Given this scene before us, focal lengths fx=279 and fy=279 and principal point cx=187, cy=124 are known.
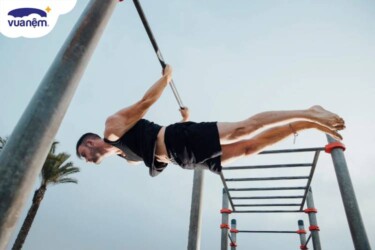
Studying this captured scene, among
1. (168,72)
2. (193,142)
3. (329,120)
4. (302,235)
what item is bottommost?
(193,142)

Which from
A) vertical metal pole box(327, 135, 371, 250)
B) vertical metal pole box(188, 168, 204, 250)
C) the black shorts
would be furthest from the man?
vertical metal pole box(188, 168, 204, 250)

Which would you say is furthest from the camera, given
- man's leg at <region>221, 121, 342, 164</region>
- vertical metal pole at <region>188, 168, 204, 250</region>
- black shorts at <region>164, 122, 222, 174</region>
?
vertical metal pole at <region>188, 168, 204, 250</region>

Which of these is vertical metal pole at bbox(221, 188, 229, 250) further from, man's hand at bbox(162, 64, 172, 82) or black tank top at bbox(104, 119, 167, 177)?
man's hand at bbox(162, 64, 172, 82)

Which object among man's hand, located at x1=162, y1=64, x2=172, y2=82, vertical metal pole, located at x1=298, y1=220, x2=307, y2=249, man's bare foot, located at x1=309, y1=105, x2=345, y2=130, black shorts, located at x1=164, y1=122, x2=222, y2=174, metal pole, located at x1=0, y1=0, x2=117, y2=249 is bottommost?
metal pole, located at x1=0, y1=0, x2=117, y2=249

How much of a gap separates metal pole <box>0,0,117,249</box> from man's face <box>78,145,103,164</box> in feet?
5.86

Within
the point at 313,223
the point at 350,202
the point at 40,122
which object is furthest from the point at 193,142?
the point at 313,223

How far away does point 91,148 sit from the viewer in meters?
3.68

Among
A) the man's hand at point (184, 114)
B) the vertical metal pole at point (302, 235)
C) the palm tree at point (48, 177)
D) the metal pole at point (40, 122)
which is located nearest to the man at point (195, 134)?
the man's hand at point (184, 114)

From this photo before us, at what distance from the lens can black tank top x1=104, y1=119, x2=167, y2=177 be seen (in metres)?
3.23

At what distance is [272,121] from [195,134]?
2.80ft

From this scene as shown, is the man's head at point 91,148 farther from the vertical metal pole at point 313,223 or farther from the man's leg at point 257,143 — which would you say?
the vertical metal pole at point 313,223

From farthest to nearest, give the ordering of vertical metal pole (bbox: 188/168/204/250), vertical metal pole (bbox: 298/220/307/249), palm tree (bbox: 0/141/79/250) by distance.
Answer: palm tree (bbox: 0/141/79/250) → vertical metal pole (bbox: 298/220/307/249) → vertical metal pole (bbox: 188/168/204/250)

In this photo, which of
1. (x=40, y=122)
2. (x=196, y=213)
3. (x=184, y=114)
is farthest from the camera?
(x=184, y=114)

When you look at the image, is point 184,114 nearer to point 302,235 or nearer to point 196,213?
point 196,213
